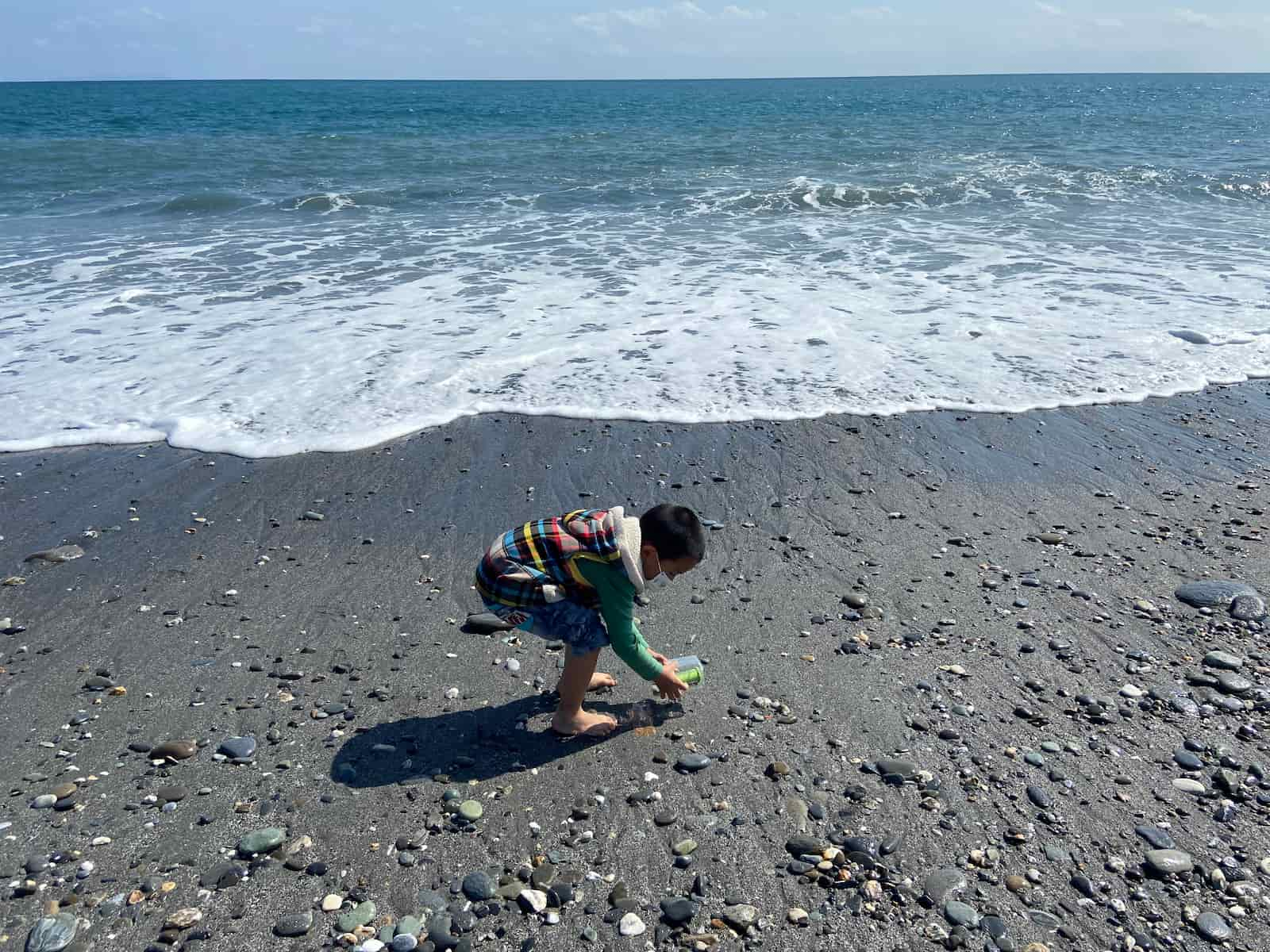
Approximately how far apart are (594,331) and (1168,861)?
6.82 m

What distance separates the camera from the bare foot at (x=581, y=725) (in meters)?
3.58

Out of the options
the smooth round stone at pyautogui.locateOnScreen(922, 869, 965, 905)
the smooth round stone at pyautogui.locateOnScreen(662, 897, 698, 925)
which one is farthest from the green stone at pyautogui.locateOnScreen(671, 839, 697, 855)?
the smooth round stone at pyautogui.locateOnScreen(922, 869, 965, 905)

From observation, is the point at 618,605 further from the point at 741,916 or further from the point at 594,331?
the point at 594,331

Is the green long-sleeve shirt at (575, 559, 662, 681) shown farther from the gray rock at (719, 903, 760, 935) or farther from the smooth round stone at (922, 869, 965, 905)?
the smooth round stone at (922, 869, 965, 905)

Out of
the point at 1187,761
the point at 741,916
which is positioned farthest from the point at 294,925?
the point at 1187,761

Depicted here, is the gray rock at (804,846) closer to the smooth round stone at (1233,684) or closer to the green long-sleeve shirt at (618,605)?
the green long-sleeve shirt at (618,605)

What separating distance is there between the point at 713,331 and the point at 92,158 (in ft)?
77.9

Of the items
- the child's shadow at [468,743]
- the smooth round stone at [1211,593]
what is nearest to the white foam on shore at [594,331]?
the smooth round stone at [1211,593]

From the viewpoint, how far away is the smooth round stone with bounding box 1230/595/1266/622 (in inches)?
167

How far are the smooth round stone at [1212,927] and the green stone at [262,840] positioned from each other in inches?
112

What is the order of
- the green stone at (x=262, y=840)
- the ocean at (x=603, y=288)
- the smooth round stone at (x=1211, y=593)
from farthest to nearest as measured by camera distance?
the ocean at (x=603, y=288), the smooth round stone at (x=1211, y=593), the green stone at (x=262, y=840)

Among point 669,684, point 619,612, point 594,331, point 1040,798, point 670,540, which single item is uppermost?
point 670,540

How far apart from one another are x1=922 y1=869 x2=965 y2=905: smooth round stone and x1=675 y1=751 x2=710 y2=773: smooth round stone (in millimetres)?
874

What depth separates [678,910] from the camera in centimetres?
277
